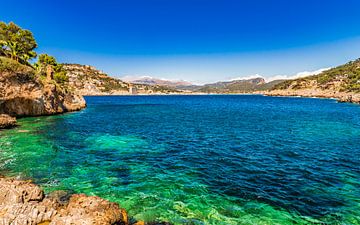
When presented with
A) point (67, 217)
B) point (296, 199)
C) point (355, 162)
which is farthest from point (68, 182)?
point (355, 162)

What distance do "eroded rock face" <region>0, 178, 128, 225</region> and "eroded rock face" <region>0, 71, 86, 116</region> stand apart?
1710 inches

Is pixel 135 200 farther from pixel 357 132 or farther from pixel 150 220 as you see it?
pixel 357 132

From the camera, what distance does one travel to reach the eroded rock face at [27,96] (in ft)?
156

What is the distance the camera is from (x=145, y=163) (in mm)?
23828

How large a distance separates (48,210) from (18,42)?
78992mm

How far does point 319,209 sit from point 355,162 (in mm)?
13471

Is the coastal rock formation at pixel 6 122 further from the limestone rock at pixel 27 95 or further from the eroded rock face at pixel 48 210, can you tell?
the eroded rock face at pixel 48 210

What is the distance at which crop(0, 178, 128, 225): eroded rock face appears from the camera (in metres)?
10.9

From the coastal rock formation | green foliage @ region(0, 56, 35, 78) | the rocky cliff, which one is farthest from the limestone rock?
the coastal rock formation

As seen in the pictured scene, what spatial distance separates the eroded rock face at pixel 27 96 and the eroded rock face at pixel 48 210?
4344cm

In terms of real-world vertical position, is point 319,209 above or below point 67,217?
below

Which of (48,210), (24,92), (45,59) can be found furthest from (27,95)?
(48,210)

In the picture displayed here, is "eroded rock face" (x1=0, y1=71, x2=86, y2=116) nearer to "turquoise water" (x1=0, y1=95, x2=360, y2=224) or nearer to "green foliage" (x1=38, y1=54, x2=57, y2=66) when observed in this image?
"turquoise water" (x1=0, y1=95, x2=360, y2=224)

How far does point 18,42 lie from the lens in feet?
233
